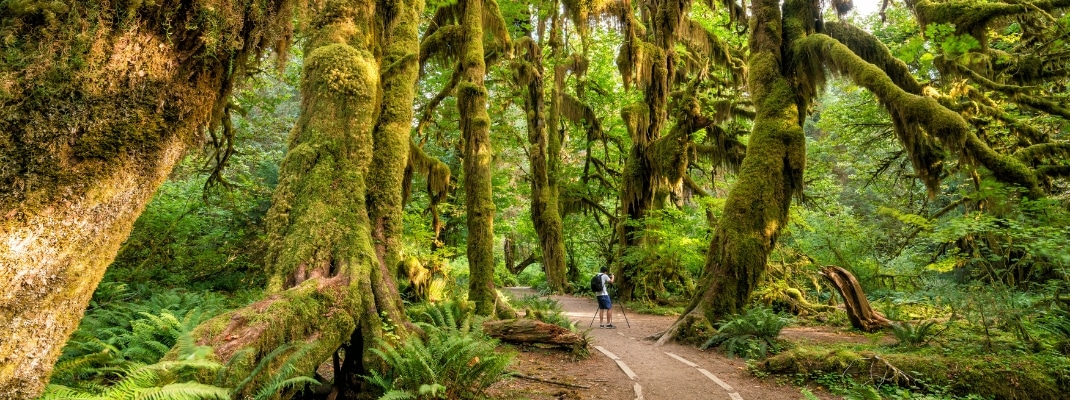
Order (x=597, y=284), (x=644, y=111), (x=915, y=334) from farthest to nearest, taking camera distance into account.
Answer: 1. (x=644, y=111)
2. (x=597, y=284)
3. (x=915, y=334)

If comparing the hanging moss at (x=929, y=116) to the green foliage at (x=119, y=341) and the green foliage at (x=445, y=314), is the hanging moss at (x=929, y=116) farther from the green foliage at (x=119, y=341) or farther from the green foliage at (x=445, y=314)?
the green foliage at (x=119, y=341)

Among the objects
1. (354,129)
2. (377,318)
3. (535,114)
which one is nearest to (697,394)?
(377,318)

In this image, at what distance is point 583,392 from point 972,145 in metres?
7.36

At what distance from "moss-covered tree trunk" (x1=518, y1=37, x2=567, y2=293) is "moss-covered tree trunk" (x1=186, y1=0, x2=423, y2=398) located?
10621 millimetres

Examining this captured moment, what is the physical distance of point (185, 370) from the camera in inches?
122

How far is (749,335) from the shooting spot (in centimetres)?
873

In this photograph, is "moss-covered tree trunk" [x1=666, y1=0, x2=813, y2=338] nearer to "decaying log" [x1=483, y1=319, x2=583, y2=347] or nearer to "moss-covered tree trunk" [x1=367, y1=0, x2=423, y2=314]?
"decaying log" [x1=483, y1=319, x2=583, y2=347]

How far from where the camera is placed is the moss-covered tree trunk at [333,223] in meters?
4.00

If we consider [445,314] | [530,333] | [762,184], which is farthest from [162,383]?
[762,184]

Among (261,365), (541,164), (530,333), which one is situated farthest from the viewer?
(541,164)

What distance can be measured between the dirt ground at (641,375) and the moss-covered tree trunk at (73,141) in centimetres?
365

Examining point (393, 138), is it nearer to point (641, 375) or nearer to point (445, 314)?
point (445, 314)

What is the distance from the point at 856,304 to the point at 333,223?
414 inches

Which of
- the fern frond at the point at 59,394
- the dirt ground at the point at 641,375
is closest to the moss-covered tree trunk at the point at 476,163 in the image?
the dirt ground at the point at 641,375
